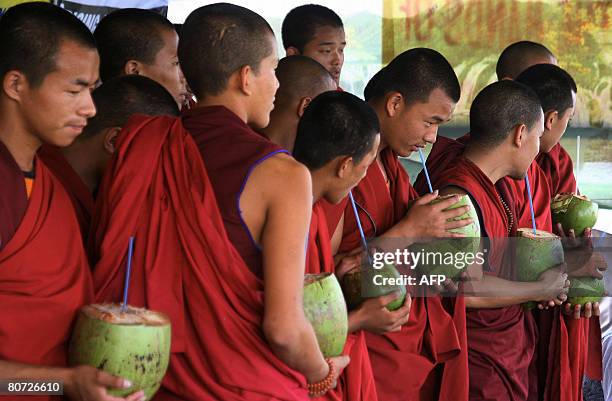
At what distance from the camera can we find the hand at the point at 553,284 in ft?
11.4

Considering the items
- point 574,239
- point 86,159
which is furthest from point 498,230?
point 86,159

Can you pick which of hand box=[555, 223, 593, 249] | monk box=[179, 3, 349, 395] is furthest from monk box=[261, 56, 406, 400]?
hand box=[555, 223, 593, 249]

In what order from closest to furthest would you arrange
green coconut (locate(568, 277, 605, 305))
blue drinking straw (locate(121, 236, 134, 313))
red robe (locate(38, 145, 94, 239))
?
blue drinking straw (locate(121, 236, 134, 313)) → red robe (locate(38, 145, 94, 239)) → green coconut (locate(568, 277, 605, 305))

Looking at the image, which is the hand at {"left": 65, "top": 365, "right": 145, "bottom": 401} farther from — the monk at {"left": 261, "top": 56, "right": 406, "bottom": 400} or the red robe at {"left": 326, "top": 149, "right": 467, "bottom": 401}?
the red robe at {"left": 326, "top": 149, "right": 467, "bottom": 401}

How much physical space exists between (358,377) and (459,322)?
0.71m

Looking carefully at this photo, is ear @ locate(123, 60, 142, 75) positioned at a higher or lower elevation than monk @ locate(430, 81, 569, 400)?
higher

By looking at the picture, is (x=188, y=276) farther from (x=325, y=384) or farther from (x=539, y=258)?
(x=539, y=258)

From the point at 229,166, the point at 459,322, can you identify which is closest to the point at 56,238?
the point at 229,166

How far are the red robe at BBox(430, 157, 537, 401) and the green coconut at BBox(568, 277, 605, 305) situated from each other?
0.94 feet

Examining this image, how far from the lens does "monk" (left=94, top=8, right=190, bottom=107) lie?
3.61 m

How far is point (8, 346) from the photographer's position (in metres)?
2.19

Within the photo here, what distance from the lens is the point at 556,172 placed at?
14.4 feet

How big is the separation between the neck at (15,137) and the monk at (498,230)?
1700mm

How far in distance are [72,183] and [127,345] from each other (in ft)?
2.31
